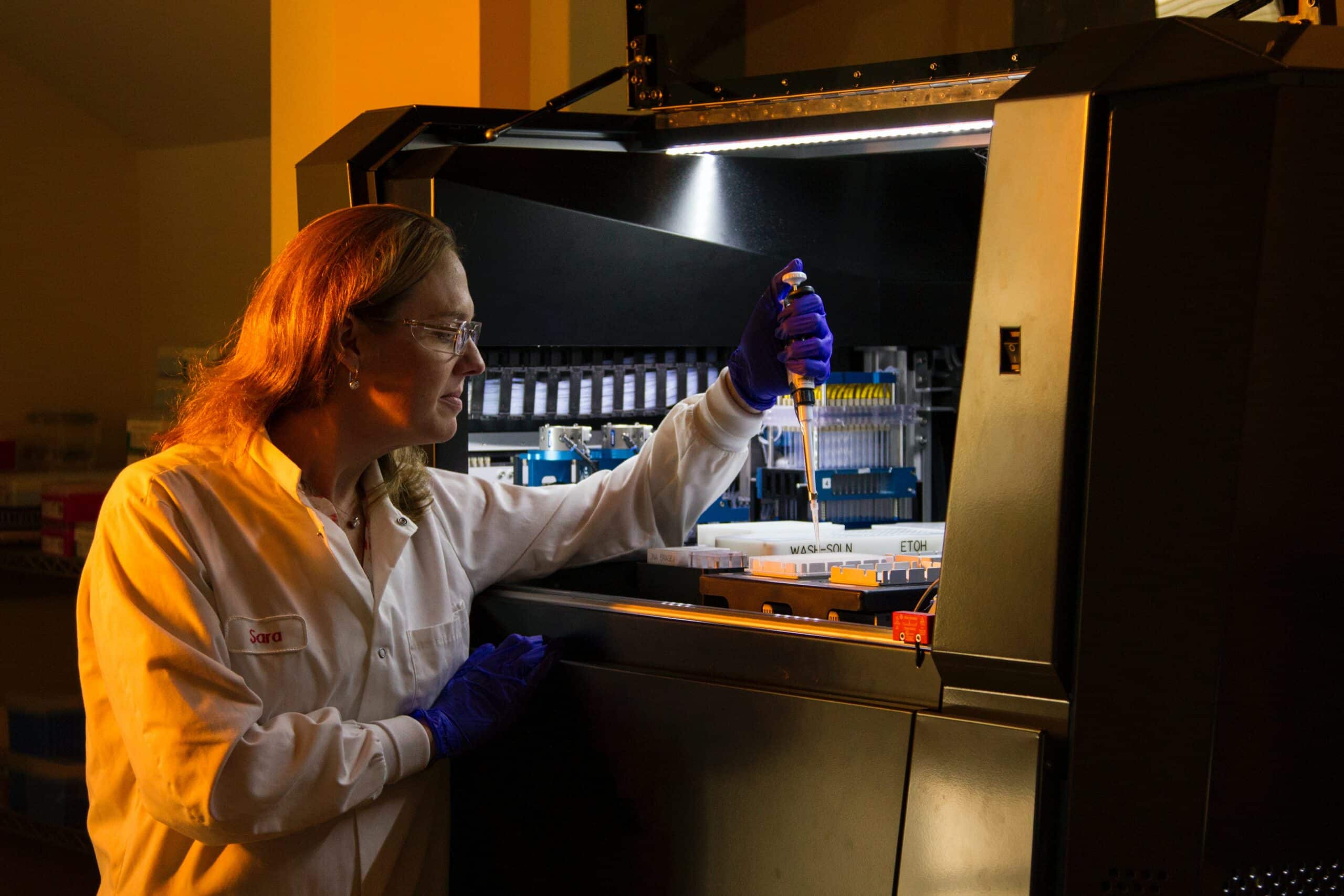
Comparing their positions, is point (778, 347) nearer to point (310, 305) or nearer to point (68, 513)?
point (310, 305)

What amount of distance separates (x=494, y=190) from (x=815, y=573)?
2.59 ft

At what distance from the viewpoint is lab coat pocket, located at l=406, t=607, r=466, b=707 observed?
67.8 inches

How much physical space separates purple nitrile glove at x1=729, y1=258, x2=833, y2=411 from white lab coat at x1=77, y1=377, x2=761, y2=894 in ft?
1.51

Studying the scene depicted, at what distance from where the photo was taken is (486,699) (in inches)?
66.2

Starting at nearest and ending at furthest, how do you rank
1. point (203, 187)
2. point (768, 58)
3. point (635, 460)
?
point (768, 58) < point (635, 460) < point (203, 187)

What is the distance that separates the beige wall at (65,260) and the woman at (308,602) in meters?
2.48

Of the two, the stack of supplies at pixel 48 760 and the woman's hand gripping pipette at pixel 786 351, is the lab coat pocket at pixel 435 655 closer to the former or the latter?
the woman's hand gripping pipette at pixel 786 351

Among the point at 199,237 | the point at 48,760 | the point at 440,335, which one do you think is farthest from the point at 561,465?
the point at 199,237

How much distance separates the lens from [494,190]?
2027 millimetres

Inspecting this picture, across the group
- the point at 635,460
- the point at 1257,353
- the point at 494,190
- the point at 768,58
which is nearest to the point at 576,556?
the point at 635,460

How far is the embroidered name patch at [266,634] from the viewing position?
1544mm

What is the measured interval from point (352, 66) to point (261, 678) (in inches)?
68.8

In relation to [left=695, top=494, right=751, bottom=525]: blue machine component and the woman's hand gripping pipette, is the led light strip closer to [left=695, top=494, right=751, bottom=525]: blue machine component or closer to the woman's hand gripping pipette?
the woman's hand gripping pipette

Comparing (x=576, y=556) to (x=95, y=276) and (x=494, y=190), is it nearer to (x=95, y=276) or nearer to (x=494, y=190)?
(x=494, y=190)
